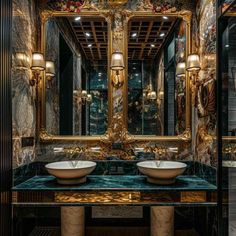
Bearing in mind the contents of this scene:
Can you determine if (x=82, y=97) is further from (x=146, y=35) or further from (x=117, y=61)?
(x=146, y=35)

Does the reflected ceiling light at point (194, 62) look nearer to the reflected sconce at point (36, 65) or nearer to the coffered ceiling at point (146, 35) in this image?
the coffered ceiling at point (146, 35)

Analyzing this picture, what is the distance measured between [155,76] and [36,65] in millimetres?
1358

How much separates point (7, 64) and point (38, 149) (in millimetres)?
1115

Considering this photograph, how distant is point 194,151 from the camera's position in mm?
2842

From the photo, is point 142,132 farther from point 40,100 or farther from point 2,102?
point 2,102

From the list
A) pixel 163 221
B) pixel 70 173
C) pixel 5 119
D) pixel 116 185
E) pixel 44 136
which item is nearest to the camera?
pixel 5 119

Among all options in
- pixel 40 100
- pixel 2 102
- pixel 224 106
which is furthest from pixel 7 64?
pixel 224 106

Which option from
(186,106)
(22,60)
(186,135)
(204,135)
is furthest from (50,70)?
(204,135)

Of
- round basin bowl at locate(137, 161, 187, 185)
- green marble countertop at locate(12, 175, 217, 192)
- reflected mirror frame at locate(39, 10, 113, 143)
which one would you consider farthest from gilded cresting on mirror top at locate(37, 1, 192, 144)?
round basin bowl at locate(137, 161, 187, 185)

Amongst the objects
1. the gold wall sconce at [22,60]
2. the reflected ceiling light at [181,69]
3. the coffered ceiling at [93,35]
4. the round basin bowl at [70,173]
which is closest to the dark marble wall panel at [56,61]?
the coffered ceiling at [93,35]

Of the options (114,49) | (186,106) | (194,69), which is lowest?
(186,106)

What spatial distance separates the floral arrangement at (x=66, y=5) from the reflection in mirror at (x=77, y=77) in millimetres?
101

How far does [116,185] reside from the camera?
2.38 m

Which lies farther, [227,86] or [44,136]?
→ [44,136]
